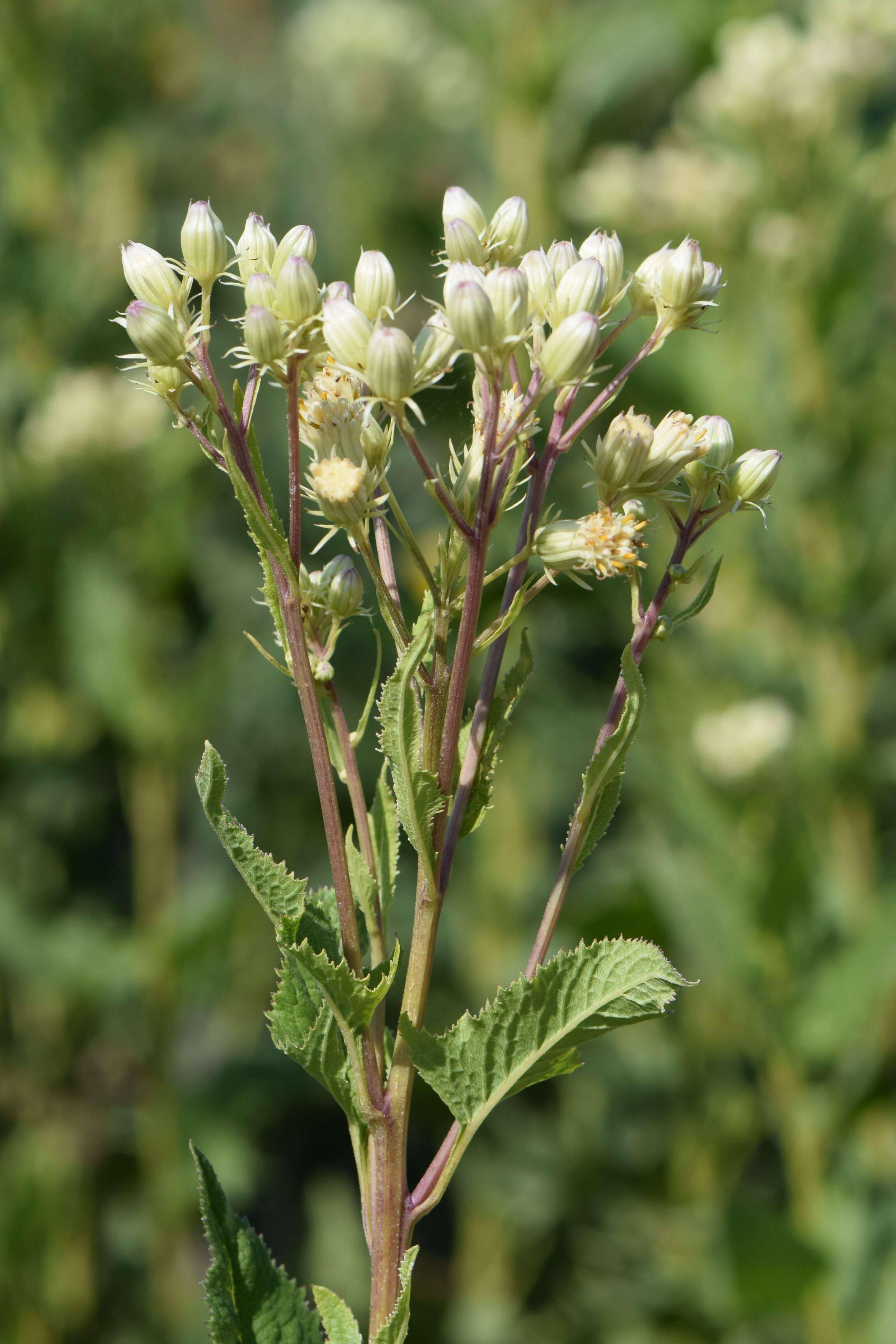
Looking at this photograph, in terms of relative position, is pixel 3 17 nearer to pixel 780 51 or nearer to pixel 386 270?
pixel 780 51

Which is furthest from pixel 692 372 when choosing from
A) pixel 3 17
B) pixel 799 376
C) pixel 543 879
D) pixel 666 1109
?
pixel 3 17

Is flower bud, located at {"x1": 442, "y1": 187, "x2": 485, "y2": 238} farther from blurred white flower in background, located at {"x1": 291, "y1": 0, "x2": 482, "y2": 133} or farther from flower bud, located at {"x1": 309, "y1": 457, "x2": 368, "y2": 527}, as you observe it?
blurred white flower in background, located at {"x1": 291, "y1": 0, "x2": 482, "y2": 133}

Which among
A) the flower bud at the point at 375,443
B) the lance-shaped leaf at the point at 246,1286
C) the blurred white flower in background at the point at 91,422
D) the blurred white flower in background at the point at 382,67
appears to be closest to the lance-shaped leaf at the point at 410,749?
the flower bud at the point at 375,443

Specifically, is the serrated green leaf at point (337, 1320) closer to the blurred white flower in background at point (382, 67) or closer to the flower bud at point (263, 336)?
the flower bud at point (263, 336)

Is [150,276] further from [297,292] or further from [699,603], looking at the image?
[699,603]

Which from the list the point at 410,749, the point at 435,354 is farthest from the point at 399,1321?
the point at 435,354

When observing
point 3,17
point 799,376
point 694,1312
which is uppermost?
point 3,17
